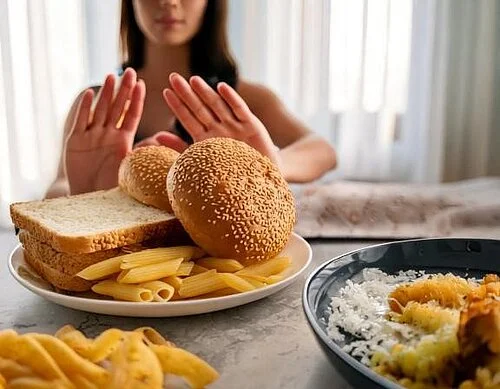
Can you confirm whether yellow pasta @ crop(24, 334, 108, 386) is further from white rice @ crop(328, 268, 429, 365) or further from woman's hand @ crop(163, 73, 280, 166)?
woman's hand @ crop(163, 73, 280, 166)

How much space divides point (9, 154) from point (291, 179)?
22.1 inches

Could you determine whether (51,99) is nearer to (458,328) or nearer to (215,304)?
(215,304)

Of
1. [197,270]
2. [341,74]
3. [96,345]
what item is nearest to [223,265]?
[197,270]

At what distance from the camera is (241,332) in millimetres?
683

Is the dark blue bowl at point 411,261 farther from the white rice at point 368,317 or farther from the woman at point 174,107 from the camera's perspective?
the woman at point 174,107

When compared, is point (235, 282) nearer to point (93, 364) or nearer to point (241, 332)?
point (241, 332)

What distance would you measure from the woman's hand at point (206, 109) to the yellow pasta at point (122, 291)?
0.45 metres

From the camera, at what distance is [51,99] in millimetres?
1353

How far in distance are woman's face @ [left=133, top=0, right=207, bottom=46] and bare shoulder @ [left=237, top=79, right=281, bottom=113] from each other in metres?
0.15

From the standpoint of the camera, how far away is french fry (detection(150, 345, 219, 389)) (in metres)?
0.52

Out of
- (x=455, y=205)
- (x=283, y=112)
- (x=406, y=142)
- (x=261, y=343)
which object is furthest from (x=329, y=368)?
(x=406, y=142)

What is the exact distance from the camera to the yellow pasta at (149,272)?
68 cm

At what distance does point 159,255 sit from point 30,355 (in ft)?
0.78

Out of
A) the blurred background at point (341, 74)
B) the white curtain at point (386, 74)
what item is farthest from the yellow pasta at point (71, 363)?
the white curtain at point (386, 74)
